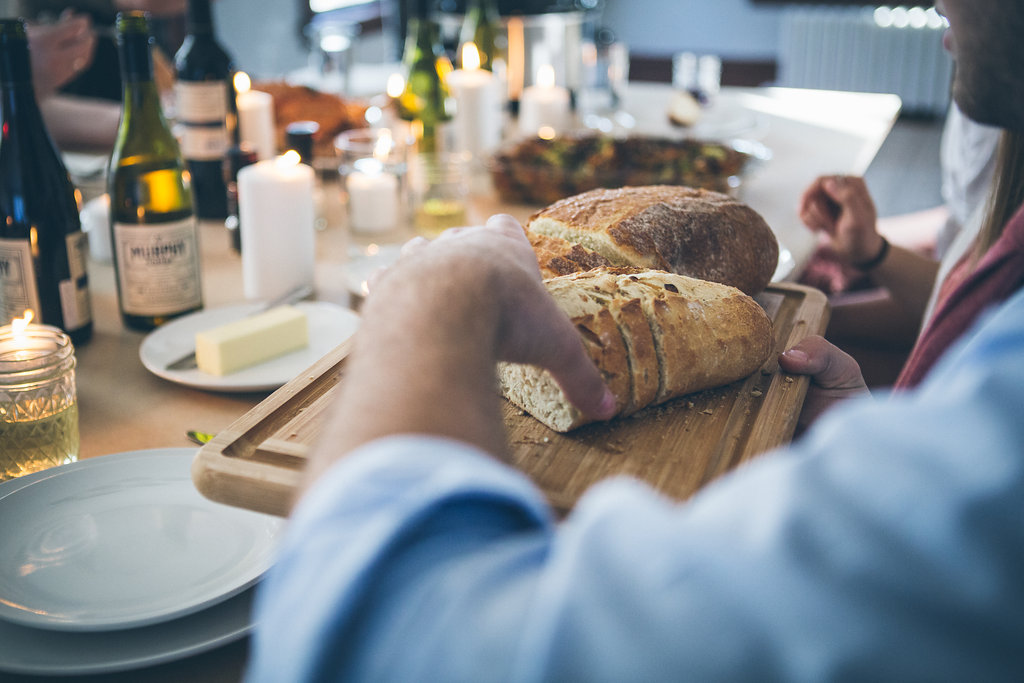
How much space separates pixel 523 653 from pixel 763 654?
94mm

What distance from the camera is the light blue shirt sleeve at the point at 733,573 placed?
0.31 metres

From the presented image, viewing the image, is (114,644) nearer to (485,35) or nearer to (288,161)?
(288,161)

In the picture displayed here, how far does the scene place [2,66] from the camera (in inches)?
38.8

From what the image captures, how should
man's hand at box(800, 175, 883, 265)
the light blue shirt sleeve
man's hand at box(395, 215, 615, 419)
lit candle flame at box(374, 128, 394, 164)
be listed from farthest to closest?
1. lit candle flame at box(374, 128, 394, 164)
2. man's hand at box(800, 175, 883, 265)
3. man's hand at box(395, 215, 615, 419)
4. the light blue shirt sleeve

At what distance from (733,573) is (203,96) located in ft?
5.08

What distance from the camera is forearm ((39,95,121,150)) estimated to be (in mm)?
2115

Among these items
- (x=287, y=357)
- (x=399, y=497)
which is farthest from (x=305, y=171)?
(x=399, y=497)

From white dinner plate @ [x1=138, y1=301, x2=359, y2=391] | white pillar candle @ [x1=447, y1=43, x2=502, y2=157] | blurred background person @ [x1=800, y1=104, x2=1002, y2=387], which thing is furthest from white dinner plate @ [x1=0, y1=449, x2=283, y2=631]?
white pillar candle @ [x1=447, y1=43, x2=502, y2=157]

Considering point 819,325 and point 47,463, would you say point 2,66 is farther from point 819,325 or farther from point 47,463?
point 819,325

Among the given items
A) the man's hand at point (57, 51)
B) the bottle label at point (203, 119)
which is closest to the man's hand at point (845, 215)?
the bottle label at point (203, 119)

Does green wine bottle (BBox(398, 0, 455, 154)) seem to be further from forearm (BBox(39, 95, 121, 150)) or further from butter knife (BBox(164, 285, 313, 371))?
butter knife (BBox(164, 285, 313, 371))

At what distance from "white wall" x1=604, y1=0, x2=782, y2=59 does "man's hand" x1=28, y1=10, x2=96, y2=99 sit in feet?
22.4

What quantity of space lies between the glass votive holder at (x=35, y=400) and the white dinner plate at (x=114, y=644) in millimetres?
251

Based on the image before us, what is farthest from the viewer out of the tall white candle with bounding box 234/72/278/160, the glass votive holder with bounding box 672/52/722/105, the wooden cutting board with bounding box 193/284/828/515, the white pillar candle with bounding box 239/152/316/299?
the glass votive holder with bounding box 672/52/722/105
